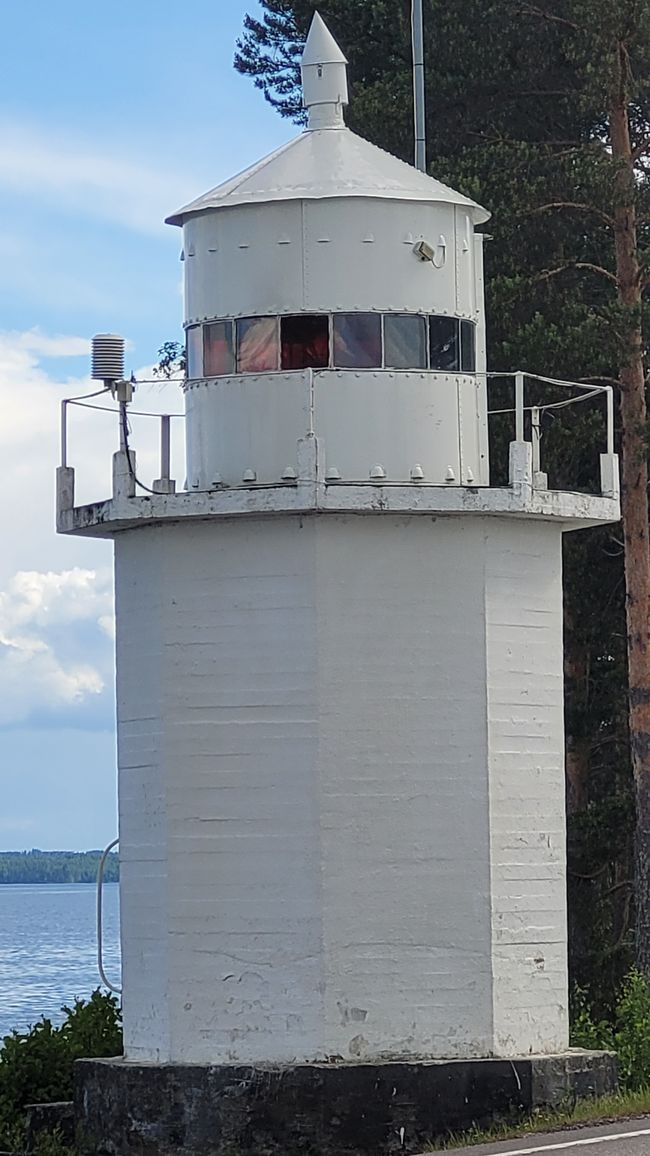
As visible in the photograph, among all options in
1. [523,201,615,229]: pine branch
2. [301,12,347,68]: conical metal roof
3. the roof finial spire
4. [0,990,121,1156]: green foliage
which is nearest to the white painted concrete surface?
the roof finial spire

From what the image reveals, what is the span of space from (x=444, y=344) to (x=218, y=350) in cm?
164

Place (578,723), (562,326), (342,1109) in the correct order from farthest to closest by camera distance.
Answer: (578,723) → (562,326) → (342,1109)

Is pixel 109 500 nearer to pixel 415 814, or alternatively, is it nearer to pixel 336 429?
pixel 336 429

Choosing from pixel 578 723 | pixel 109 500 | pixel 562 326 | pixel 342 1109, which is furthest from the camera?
pixel 578 723

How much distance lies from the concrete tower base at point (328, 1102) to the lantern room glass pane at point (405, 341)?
4907 millimetres

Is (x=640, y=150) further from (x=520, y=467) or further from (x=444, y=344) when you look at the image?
(x=520, y=467)

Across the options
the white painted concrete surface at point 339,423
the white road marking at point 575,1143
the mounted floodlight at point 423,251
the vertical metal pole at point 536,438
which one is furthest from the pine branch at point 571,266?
the white road marking at point 575,1143

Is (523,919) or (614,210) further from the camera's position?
(614,210)

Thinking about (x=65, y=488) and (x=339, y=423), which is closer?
(x=339, y=423)

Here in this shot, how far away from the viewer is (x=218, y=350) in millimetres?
15070

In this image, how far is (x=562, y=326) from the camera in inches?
858

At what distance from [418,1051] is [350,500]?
3832 mm

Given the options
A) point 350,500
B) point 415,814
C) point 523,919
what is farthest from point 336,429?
point 523,919

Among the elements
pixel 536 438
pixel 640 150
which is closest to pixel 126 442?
pixel 536 438
